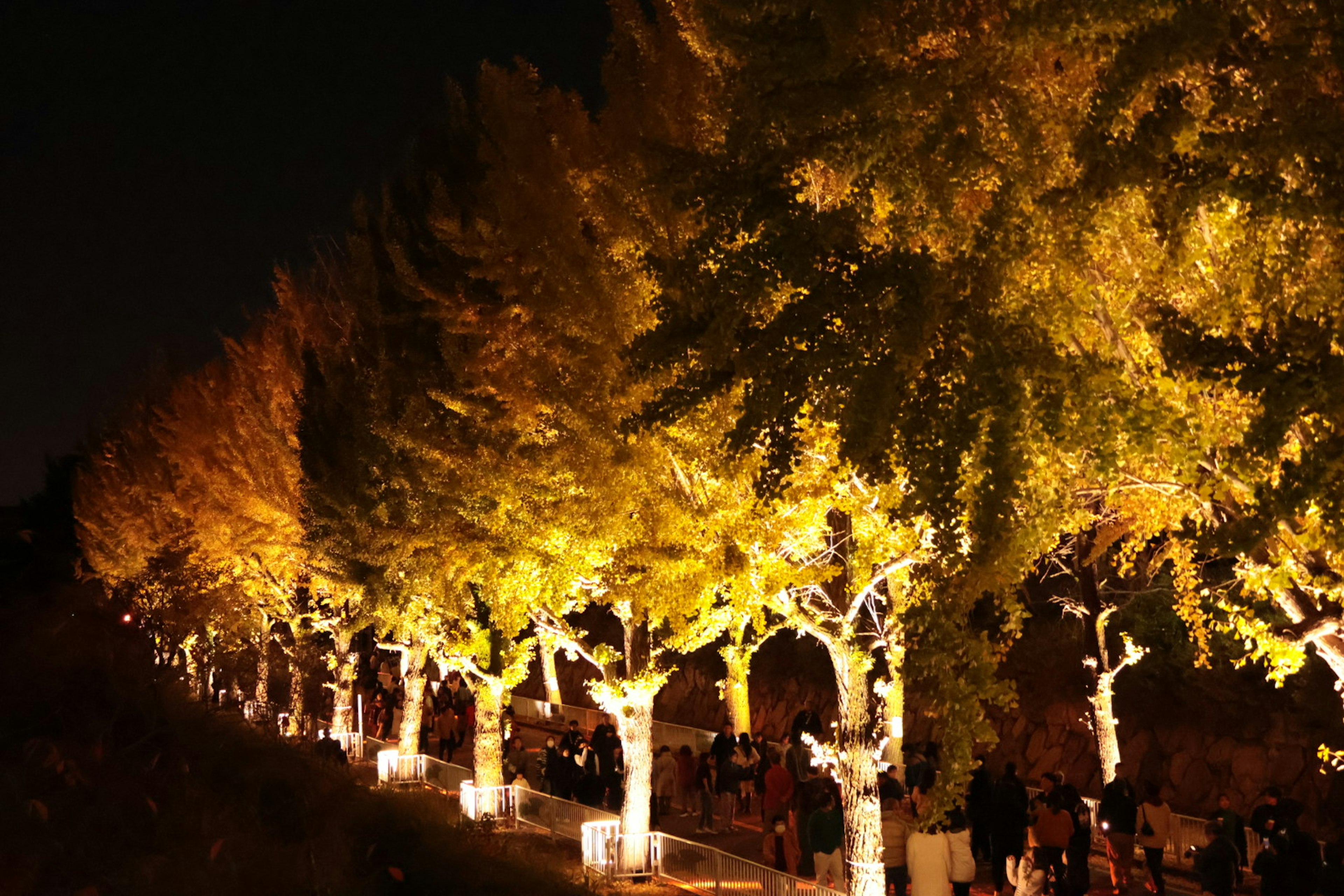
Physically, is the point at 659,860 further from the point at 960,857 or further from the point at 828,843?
the point at 960,857

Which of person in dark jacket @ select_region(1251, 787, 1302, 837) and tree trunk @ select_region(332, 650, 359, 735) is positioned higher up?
tree trunk @ select_region(332, 650, 359, 735)

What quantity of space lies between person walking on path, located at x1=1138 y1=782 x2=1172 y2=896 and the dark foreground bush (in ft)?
20.7

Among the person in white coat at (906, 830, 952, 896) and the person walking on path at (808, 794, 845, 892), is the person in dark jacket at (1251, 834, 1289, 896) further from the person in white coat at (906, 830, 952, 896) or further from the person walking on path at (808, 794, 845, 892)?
the person walking on path at (808, 794, 845, 892)

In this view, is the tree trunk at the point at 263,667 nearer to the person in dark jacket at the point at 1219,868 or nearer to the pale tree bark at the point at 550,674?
the pale tree bark at the point at 550,674

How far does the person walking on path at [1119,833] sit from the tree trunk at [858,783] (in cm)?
278

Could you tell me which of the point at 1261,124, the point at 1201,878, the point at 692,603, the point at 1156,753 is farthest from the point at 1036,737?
the point at 1261,124

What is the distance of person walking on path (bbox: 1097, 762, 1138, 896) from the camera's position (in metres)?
13.3

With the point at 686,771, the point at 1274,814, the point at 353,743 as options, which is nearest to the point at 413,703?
the point at 353,743

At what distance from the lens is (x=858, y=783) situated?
40.9ft

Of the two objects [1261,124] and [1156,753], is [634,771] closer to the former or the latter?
[1156,753]

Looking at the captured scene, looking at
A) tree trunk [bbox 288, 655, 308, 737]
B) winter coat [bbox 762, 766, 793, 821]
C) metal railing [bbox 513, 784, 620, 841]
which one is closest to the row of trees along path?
metal railing [bbox 513, 784, 620, 841]

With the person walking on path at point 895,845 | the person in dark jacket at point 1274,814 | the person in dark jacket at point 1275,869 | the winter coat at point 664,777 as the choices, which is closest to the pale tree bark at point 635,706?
the winter coat at point 664,777

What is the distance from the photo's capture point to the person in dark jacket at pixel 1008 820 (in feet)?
43.2

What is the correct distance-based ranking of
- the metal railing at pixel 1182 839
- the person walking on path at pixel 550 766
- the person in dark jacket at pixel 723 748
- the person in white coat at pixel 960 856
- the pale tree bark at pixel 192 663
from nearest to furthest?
1. the person in white coat at pixel 960 856
2. the metal railing at pixel 1182 839
3. the person in dark jacket at pixel 723 748
4. the person walking on path at pixel 550 766
5. the pale tree bark at pixel 192 663
